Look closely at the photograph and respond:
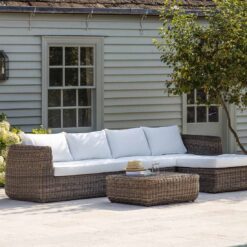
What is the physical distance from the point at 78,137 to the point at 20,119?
186 centimetres

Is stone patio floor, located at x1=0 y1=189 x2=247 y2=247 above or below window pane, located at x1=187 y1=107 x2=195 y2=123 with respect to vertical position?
below

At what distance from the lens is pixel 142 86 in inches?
625

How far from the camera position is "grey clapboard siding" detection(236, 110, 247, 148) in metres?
17.0

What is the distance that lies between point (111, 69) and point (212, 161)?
11.4 feet

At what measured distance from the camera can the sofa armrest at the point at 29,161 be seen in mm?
11750

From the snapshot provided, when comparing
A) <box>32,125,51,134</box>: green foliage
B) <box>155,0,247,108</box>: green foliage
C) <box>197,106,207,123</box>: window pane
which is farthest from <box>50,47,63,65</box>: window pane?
<box>197,106,207,123</box>: window pane

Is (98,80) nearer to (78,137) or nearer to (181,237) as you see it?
(78,137)

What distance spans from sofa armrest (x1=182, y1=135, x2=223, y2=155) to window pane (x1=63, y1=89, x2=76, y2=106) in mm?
2128

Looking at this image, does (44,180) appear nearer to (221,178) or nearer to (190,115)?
(221,178)

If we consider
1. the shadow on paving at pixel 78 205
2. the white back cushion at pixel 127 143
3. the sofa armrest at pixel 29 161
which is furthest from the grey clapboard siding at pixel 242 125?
the sofa armrest at pixel 29 161

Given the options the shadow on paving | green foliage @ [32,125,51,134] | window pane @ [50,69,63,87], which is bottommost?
the shadow on paving

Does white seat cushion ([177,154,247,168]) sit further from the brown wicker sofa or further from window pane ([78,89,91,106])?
window pane ([78,89,91,106])

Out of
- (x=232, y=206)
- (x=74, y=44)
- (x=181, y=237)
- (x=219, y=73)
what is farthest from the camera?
(x=74, y=44)

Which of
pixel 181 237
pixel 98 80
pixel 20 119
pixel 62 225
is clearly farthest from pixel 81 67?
pixel 181 237
